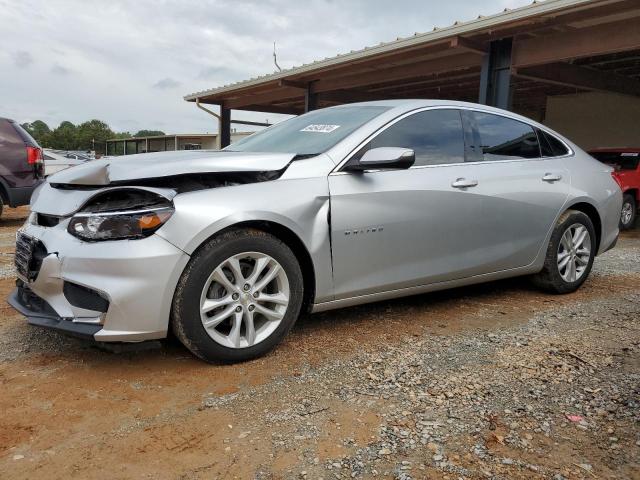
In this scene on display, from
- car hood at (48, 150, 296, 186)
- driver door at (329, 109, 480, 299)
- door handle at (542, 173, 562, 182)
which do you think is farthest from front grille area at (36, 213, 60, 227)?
door handle at (542, 173, 562, 182)

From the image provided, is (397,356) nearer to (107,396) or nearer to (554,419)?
(554,419)

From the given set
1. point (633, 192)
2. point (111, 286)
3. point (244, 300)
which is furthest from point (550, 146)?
point (633, 192)

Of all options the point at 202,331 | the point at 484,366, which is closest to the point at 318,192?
the point at 202,331

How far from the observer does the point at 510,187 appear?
397 centimetres

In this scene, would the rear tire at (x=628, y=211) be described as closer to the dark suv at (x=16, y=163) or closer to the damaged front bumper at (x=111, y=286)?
the damaged front bumper at (x=111, y=286)

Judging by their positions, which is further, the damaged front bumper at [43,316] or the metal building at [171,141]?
the metal building at [171,141]

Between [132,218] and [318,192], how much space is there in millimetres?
1047

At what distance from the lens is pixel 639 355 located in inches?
122

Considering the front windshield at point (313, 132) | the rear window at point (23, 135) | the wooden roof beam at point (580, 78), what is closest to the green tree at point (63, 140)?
the rear window at point (23, 135)

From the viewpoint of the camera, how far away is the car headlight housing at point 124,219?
2.60m

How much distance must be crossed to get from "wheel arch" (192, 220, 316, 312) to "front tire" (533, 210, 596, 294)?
2277 mm

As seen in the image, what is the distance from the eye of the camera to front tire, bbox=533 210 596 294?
14.3 feet

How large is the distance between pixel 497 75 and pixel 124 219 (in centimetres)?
808

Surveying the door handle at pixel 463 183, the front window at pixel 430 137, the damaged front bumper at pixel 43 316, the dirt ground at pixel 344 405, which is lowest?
the dirt ground at pixel 344 405
